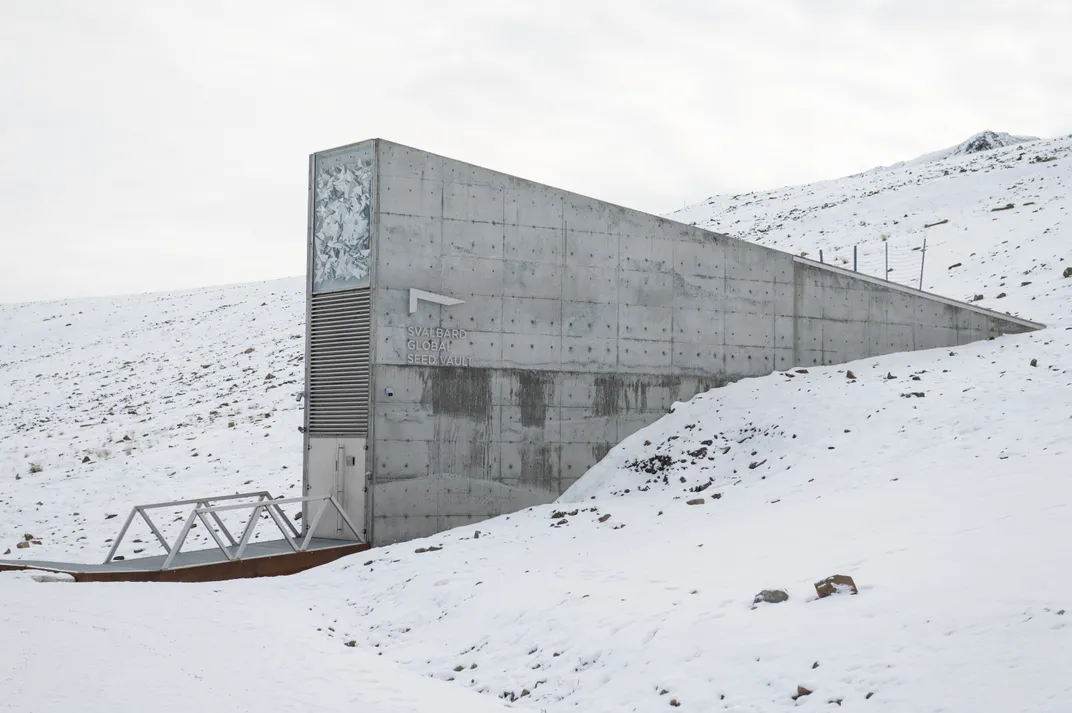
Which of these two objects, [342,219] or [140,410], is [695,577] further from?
[140,410]

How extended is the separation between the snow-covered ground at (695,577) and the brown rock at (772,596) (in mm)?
119

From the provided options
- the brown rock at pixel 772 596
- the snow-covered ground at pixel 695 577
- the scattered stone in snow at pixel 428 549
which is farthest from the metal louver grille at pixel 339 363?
the brown rock at pixel 772 596

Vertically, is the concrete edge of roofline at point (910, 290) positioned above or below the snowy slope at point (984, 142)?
below

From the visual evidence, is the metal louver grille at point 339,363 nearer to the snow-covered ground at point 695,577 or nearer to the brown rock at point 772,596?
the snow-covered ground at point 695,577

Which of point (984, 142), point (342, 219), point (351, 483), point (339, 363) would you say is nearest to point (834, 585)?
point (351, 483)

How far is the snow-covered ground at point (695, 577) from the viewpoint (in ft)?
27.5

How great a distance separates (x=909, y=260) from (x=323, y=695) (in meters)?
31.9

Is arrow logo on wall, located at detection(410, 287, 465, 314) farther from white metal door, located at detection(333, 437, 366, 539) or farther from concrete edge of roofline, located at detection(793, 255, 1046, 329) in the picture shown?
concrete edge of roofline, located at detection(793, 255, 1046, 329)

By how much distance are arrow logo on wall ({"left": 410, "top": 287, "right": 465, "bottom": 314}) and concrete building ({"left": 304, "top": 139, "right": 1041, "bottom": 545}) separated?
0.04 meters

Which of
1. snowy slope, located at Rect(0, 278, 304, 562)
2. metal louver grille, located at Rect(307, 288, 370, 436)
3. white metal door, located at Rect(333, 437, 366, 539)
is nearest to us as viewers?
white metal door, located at Rect(333, 437, 366, 539)

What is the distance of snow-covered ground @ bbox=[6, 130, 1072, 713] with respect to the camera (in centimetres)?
838

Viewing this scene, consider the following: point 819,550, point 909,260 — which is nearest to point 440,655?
point 819,550

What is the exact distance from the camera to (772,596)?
32.6ft

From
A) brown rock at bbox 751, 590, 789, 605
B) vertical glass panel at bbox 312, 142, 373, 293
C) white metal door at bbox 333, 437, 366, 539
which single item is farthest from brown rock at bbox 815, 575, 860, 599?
vertical glass panel at bbox 312, 142, 373, 293
